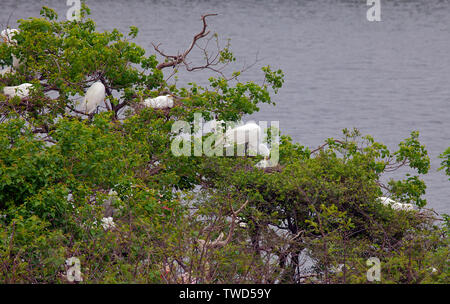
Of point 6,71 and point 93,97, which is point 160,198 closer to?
point 93,97

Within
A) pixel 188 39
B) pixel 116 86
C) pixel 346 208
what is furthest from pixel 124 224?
pixel 188 39

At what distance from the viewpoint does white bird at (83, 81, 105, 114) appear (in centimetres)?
1794

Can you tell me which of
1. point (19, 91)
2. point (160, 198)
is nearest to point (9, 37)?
point (19, 91)

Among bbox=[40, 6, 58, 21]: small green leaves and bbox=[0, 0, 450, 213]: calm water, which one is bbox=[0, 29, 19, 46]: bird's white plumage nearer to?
bbox=[40, 6, 58, 21]: small green leaves

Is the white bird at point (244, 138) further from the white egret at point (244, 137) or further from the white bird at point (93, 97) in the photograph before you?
the white bird at point (93, 97)

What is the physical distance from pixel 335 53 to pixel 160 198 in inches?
2165

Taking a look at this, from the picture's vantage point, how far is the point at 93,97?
17.9 m

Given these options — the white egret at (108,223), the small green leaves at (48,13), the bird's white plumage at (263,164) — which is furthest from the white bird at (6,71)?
the white egret at (108,223)

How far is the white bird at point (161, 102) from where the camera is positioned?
17.7m

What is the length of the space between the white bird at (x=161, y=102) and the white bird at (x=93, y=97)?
3.27 feet

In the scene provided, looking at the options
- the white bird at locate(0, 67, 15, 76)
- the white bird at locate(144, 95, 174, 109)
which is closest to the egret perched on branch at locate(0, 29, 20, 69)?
the white bird at locate(0, 67, 15, 76)
